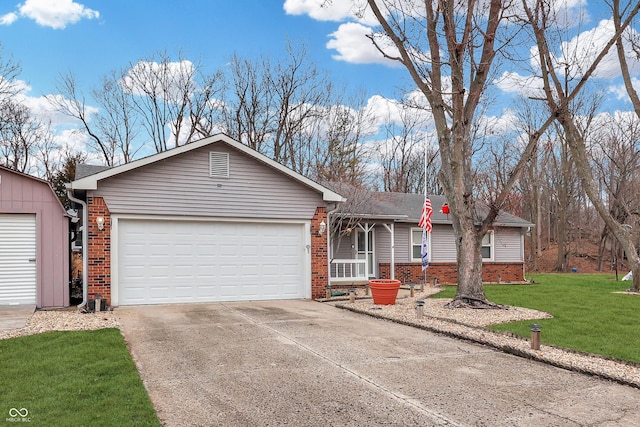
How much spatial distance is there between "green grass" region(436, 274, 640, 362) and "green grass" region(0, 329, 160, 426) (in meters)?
5.74

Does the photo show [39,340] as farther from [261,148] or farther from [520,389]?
[261,148]

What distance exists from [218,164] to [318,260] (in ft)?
11.9

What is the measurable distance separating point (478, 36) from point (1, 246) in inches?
460

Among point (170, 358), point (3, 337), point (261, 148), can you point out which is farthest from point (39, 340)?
point (261, 148)

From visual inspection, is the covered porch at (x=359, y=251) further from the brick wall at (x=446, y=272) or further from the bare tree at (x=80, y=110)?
the bare tree at (x=80, y=110)

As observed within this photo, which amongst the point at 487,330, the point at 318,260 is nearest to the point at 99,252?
the point at 318,260

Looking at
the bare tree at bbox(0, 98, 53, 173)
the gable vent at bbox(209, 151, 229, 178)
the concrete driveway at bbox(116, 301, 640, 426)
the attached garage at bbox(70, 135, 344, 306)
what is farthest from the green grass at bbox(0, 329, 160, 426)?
the bare tree at bbox(0, 98, 53, 173)

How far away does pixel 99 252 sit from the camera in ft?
35.1

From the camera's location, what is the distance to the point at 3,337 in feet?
24.7

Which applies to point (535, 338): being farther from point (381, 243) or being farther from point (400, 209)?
point (400, 209)

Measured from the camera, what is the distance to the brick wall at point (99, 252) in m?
10.6

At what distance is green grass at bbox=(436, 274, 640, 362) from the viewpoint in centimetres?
693

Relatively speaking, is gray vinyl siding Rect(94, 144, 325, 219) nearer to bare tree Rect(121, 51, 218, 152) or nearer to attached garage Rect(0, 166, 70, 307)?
attached garage Rect(0, 166, 70, 307)

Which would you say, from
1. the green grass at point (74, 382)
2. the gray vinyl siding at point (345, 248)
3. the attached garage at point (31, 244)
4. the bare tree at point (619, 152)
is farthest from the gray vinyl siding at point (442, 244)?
the green grass at point (74, 382)
